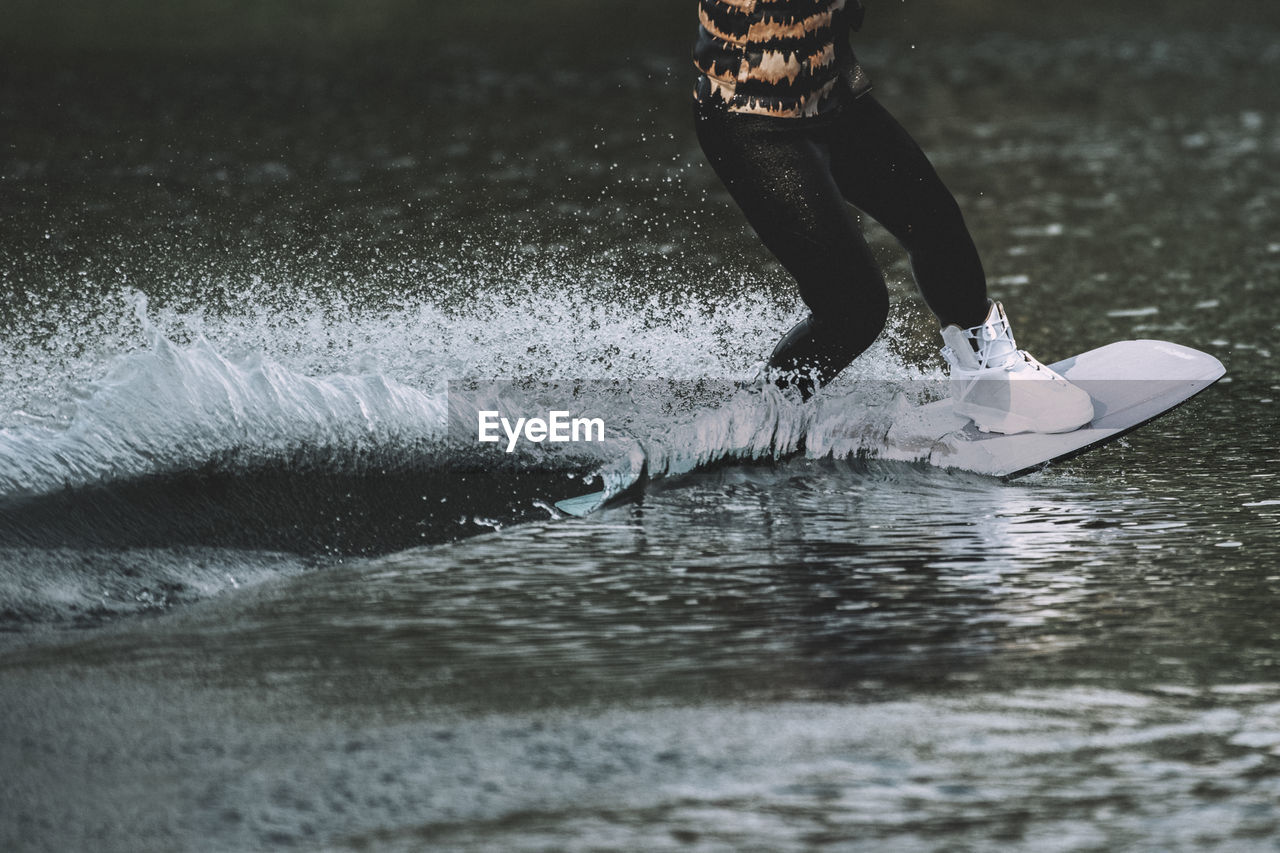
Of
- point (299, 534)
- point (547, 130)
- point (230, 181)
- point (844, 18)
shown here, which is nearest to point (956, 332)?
point (844, 18)

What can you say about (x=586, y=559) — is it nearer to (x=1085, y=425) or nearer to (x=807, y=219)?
(x=807, y=219)

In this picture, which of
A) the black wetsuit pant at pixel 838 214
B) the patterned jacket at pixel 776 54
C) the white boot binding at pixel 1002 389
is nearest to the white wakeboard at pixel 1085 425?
the white boot binding at pixel 1002 389

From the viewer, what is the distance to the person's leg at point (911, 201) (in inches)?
200

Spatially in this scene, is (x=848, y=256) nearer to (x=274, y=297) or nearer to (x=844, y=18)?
(x=844, y=18)

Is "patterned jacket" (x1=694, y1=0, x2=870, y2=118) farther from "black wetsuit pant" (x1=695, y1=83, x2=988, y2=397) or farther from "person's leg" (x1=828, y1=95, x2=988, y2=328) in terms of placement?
"person's leg" (x1=828, y1=95, x2=988, y2=328)

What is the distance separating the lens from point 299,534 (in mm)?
4609

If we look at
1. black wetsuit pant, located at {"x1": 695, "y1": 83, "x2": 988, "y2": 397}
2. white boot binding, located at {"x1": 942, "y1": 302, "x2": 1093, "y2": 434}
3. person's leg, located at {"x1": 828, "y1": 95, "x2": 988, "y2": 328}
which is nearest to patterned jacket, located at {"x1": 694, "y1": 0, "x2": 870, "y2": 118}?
black wetsuit pant, located at {"x1": 695, "y1": 83, "x2": 988, "y2": 397}

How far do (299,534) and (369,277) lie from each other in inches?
136

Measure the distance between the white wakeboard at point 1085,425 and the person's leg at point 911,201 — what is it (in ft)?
1.00

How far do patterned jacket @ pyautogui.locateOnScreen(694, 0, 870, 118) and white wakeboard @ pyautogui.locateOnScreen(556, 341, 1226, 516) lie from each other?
0.93m

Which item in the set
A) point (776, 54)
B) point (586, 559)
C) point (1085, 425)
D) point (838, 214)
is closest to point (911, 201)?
point (838, 214)

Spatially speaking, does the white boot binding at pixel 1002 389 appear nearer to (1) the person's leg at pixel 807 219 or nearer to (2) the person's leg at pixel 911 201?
(2) the person's leg at pixel 911 201

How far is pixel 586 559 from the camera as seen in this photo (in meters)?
4.37

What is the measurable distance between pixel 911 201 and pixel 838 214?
26 centimetres
